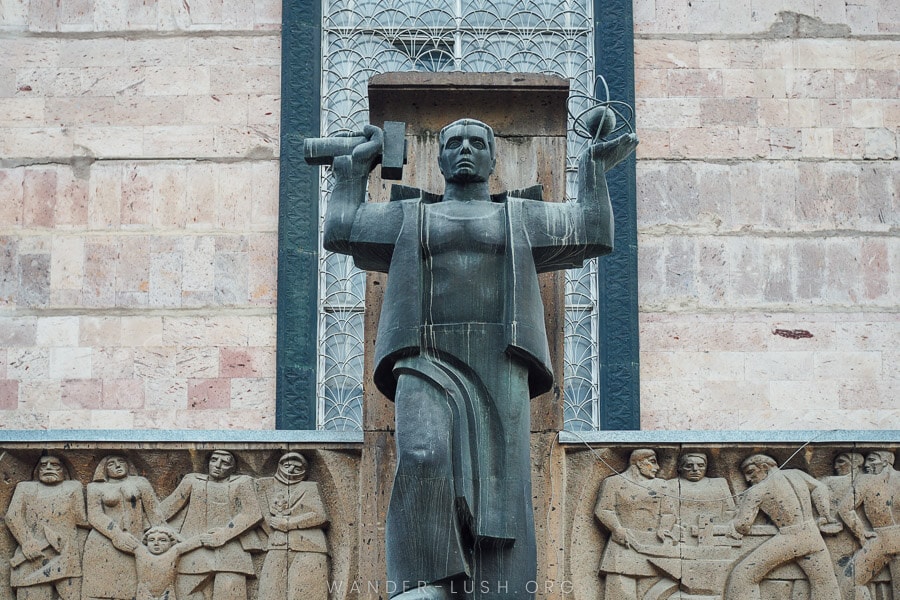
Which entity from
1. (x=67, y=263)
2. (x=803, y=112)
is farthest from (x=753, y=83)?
(x=67, y=263)

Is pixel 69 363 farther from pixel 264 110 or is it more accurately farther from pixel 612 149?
pixel 612 149

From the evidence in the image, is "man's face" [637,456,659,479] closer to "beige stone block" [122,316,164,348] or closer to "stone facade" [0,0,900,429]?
"stone facade" [0,0,900,429]

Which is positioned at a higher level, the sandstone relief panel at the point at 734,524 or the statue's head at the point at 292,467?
the statue's head at the point at 292,467

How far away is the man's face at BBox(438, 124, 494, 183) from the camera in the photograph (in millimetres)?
10297

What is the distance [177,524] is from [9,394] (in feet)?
13.7

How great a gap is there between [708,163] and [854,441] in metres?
4.68

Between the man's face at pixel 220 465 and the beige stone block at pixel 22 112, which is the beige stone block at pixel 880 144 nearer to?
the beige stone block at pixel 22 112

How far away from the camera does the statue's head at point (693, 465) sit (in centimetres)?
1101

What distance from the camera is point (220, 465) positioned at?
1102 centimetres

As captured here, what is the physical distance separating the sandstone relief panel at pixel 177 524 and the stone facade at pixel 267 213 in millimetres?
3632

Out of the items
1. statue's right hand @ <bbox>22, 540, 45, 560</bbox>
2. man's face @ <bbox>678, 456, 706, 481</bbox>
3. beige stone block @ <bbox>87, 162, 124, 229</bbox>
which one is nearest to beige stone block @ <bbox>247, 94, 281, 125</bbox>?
beige stone block @ <bbox>87, 162, 124, 229</bbox>

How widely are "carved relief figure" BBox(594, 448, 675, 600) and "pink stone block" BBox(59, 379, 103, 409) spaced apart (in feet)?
16.3

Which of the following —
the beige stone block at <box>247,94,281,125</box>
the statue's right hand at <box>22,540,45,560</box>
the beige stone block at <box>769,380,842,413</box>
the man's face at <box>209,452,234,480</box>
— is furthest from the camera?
the beige stone block at <box>247,94,281,125</box>

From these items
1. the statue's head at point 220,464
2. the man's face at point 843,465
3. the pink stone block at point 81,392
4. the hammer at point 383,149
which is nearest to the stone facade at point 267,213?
the pink stone block at point 81,392
